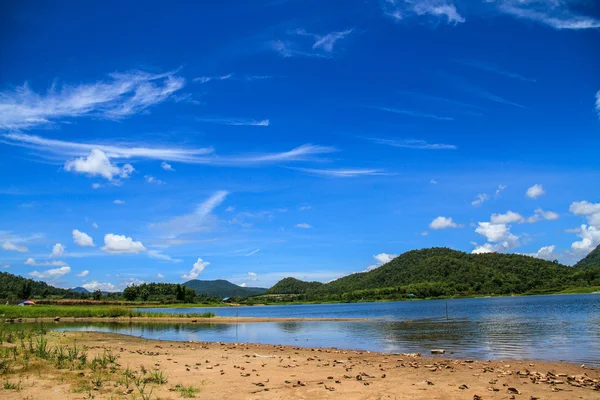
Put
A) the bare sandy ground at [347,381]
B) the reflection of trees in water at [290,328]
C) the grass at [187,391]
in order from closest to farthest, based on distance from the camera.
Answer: the grass at [187,391] < the bare sandy ground at [347,381] < the reflection of trees in water at [290,328]

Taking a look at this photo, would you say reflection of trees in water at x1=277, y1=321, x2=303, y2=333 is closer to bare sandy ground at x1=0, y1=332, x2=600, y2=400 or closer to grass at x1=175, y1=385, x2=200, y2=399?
bare sandy ground at x1=0, y1=332, x2=600, y2=400

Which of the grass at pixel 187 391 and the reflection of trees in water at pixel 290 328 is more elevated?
the grass at pixel 187 391

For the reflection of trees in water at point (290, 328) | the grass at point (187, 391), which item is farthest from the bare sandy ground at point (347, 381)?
the reflection of trees in water at point (290, 328)

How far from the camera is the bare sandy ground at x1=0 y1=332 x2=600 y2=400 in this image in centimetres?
1344

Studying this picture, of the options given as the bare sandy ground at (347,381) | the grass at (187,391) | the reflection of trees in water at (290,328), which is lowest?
the reflection of trees in water at (290,328)

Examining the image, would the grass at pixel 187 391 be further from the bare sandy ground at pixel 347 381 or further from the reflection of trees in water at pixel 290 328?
the reflection of trees in water at pixel 290 328

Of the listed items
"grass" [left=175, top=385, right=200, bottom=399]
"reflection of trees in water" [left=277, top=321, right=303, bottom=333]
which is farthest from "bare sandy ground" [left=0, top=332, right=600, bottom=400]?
"reflection of trees in water" [left=277, top=321, right=303, bottom=333]

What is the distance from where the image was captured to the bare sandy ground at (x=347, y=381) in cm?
1344

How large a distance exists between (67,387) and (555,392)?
16.6m

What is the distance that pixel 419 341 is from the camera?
36.6 metres

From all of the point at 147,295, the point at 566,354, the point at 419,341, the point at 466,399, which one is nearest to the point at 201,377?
the point at 466,399

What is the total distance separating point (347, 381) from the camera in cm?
1617

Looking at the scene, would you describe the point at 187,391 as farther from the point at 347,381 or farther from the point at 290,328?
the point at 290,328

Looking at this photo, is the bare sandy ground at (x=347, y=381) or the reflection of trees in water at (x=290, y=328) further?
the reflection of trees in water at (x=290, y=328)
